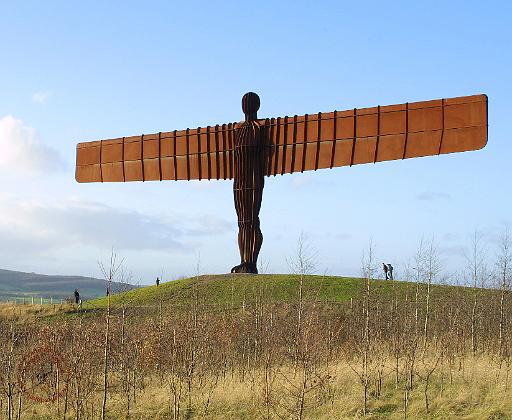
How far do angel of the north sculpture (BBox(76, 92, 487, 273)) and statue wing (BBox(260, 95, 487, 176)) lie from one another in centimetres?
3

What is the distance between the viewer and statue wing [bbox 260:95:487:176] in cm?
2039

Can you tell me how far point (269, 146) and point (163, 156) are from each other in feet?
14.6

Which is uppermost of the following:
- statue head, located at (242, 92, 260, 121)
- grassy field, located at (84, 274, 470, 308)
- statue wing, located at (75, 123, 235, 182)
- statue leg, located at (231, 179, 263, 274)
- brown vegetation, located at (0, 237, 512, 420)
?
statue head, located at (242, 92, 260, 121)

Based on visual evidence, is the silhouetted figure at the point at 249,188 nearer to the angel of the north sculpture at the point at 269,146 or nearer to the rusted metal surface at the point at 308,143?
the angel of the north sculpture at the point at 269,146

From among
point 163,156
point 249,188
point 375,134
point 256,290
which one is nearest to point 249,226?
point 249,188

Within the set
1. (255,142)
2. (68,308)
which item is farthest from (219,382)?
(68,308)

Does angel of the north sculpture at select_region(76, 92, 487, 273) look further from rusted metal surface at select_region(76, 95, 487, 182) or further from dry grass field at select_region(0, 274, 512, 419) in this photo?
dry grass field at select_region(0, 274, 512, 419)

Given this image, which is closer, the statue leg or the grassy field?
the statue leg

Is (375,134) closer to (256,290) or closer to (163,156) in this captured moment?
(163,156)

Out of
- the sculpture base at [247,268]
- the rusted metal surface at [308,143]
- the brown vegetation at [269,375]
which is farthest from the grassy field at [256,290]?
the rusted metal surface at [308,143]

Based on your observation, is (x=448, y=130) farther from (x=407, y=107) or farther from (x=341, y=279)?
(x=341, y=279)

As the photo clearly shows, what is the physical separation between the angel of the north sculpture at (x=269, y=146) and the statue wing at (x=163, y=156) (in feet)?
0.13

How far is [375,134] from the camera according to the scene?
21.8m

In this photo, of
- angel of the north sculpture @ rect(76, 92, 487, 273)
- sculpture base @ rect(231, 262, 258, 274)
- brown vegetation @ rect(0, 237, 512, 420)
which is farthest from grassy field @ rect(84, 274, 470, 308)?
angel of the north sculpture @ rect(76, 92, 487, 273)
